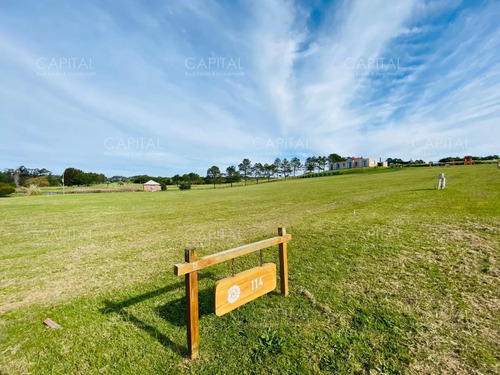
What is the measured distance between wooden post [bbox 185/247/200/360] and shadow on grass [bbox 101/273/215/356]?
25 centimetres

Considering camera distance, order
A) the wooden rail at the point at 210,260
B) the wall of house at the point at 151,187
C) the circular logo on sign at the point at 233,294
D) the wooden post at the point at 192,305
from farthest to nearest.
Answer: the wall of house at the point at 151,187, the circular logo on sign at the point at 233,294, the wooden post at the point at 192,305, the wooden rail at the point at 210,260

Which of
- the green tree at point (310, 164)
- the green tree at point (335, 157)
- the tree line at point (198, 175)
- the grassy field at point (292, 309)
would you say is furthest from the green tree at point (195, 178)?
the grassy field at point (292, 309)

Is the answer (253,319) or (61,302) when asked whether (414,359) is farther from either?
(61,302)

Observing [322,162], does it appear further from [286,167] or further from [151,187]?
[151,187]

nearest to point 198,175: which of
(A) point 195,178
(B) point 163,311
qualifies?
(A) point 195,178

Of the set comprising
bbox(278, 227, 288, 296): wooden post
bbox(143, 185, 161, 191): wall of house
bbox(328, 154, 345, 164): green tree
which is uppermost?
bbox(328, 154, 345, 164): green tree

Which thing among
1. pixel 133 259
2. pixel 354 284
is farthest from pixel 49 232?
pixel 354 284

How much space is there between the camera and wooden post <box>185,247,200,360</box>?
9.44ft

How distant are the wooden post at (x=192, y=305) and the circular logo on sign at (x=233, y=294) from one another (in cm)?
46

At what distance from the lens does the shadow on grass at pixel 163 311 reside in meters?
3.45

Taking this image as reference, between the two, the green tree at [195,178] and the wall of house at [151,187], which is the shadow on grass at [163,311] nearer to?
the wall of house at [151,187]

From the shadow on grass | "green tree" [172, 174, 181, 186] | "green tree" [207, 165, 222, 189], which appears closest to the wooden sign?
the shadow on grass

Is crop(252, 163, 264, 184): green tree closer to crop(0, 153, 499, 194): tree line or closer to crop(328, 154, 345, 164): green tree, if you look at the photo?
crop(0, 153, 499, 194): tree line

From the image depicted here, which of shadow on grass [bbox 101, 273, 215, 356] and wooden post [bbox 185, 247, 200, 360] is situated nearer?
wooden post [bbox 185, 247, 200, 360]
